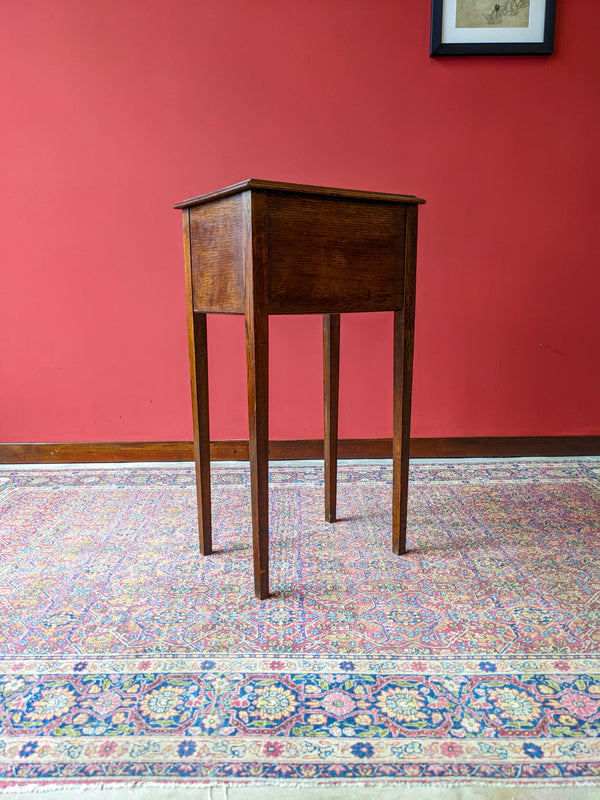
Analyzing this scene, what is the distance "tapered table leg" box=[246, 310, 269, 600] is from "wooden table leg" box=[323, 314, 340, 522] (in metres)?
0.46

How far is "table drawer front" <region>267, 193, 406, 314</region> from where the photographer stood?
49.1 inches

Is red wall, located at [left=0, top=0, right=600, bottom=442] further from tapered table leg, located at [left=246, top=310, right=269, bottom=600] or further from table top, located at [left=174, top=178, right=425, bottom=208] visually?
tapered table leg, located at [left=246, top=310, right=269, bottom=600]

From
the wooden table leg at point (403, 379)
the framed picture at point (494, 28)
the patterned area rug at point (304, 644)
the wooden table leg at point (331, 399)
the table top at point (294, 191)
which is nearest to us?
→ the patterned area rug at point (304, 644)

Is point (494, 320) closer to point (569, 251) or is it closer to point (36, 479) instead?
point (569, 251)

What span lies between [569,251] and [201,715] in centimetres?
210

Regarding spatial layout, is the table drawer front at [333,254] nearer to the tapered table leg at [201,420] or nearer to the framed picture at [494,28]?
the tapered table leg at [201,420]

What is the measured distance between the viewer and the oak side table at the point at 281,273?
48.4 inches

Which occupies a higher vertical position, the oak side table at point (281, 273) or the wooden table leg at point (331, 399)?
the oak side table at point (281, 273)

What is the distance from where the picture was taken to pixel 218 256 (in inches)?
53.4

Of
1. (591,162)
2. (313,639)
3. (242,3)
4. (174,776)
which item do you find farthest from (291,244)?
(591,162)

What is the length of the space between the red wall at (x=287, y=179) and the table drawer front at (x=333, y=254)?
93 centimetres

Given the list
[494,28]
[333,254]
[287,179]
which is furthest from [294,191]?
[494,28]

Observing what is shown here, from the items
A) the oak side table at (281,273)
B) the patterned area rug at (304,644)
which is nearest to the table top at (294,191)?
the oak side table at (281,273)

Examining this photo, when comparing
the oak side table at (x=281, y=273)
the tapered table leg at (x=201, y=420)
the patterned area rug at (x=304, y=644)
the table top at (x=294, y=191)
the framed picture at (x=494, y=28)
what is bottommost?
the patterned area rug at (x=304, y=644)
